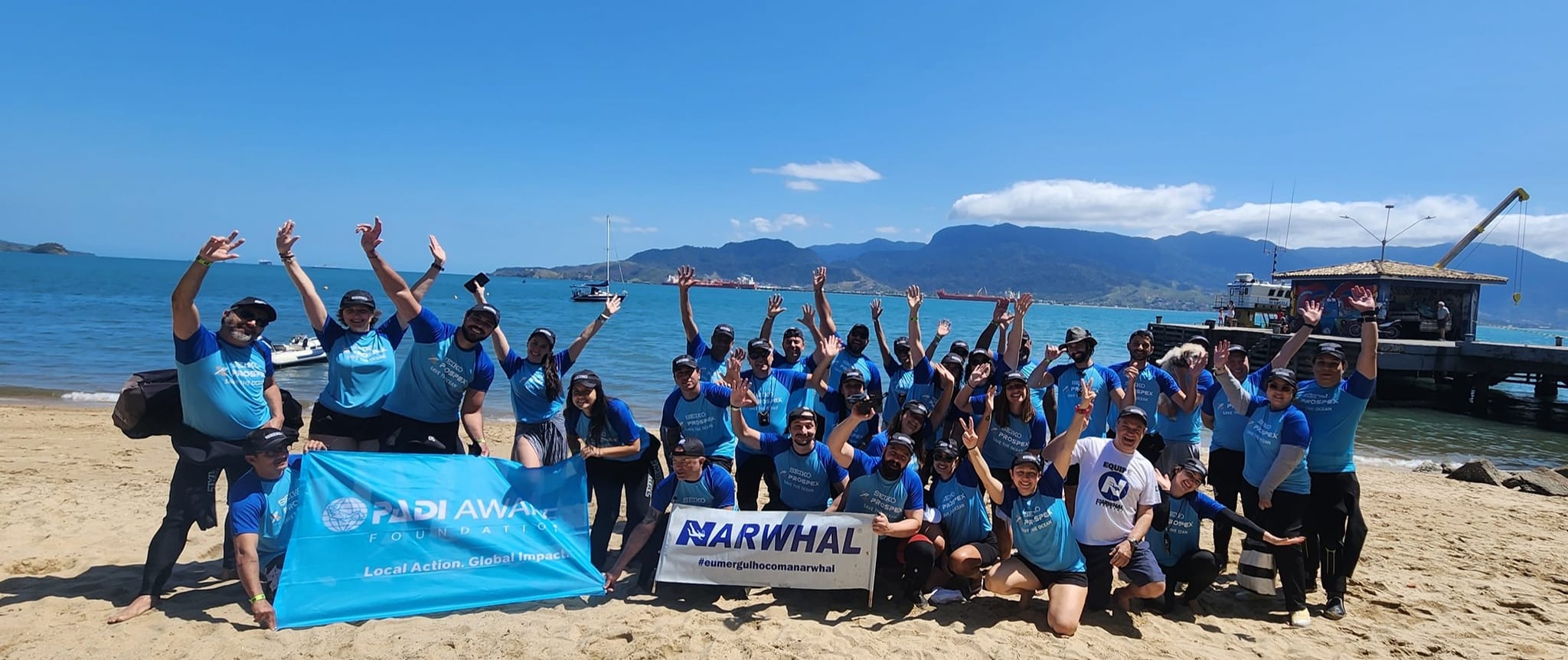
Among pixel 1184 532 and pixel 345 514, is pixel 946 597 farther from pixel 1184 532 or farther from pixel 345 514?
pixel 345 514

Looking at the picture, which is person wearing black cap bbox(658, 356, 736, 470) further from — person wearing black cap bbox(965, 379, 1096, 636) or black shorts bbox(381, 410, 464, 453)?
person wearing black cap bbox(965, 379, 1096, 636)

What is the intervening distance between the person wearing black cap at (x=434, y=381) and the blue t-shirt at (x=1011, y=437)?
418 cm

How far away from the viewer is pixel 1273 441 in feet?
18.4

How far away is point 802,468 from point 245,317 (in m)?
3.99

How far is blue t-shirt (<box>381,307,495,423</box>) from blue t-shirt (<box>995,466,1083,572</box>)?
13.8 feet

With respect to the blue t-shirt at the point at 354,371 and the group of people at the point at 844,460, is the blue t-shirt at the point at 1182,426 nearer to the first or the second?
the group of people at the point at 844,460

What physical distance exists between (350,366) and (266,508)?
114 centimetres

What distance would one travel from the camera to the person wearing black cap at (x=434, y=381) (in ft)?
18.5

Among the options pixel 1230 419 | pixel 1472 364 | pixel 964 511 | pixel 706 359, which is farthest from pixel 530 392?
pixel 1472 364

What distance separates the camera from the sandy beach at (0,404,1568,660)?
4625mm

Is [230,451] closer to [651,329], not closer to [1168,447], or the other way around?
[1168,447]

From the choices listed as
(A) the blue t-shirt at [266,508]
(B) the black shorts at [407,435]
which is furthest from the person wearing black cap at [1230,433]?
(A) the blue t-shirt at [266,508]

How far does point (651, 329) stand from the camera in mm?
46969

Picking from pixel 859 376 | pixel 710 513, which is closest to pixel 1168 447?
pixel 859 376
